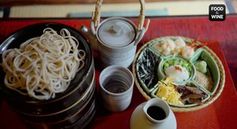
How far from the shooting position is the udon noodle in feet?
2.72

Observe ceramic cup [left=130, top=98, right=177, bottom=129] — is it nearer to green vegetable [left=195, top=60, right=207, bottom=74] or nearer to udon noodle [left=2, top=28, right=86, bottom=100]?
udon noodle [left=2, top=28, right=86, bottom=100]

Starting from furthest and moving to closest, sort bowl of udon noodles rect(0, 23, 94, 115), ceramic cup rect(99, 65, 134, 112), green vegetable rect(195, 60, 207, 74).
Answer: green vegetable rect(195, 60, 207, 74), ceramic cup rect(99, 65, 134, 112), bowl of udon noodles rect(0, 23, 94, 115)

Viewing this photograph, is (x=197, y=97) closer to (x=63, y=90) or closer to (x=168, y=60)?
(x=168, y=60)

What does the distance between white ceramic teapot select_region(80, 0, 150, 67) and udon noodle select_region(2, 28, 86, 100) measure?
0.54 ft

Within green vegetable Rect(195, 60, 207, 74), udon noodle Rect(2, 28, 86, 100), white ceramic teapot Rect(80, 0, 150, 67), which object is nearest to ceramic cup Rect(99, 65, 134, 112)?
white ceramic teapot Rect(80, 0, 150, 67)

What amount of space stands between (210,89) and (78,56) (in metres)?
0.54

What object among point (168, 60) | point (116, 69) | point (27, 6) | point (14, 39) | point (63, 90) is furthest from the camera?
point (27, 6)

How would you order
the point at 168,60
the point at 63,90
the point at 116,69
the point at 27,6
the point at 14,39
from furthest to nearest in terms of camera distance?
the point at 27,6 < the point at 168,60 < the point at 116,69 < the point at 14,39 < the point at 63,90

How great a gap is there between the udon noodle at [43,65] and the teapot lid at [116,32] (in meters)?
0.17

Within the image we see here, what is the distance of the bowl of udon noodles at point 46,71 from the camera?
824 mm

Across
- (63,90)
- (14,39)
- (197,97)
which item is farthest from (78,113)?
(197,97)

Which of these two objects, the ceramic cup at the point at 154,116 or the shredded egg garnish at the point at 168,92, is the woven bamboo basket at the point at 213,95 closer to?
the shredded egg garnish at the point at 168,92

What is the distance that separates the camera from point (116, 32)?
1090 mm

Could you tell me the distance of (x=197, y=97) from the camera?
1.12m
